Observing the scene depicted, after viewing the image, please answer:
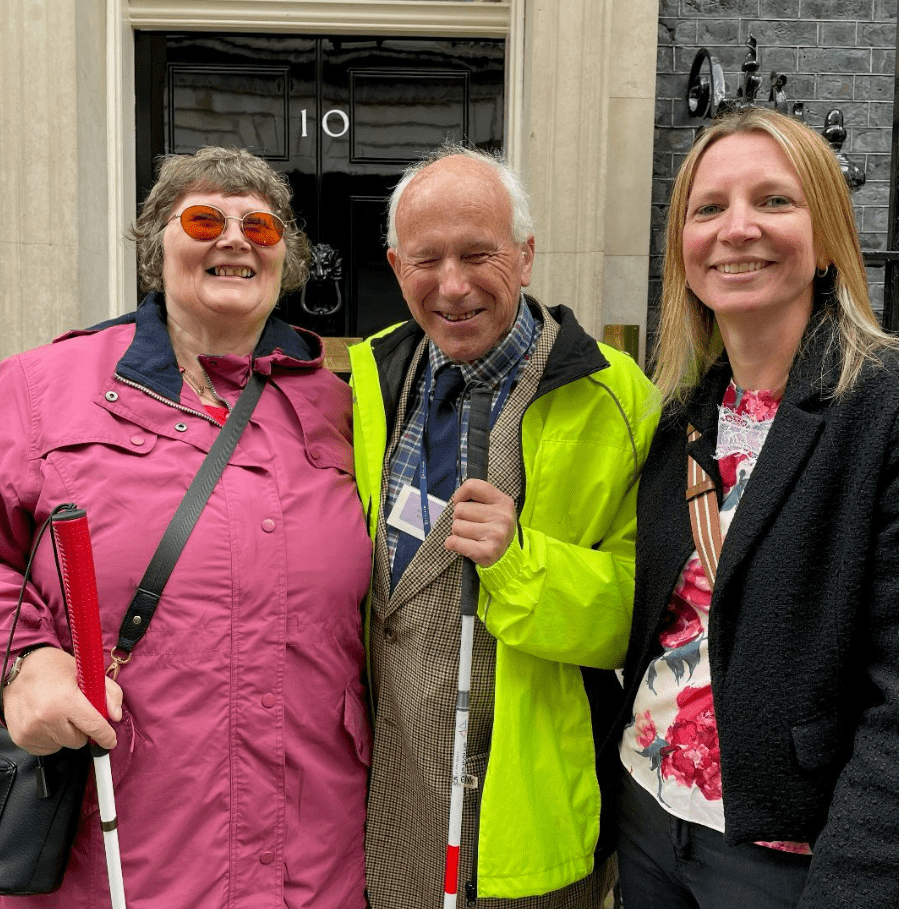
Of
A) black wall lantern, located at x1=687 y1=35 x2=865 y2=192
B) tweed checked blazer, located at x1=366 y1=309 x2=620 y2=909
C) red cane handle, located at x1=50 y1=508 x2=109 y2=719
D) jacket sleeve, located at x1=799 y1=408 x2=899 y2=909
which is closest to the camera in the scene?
jacket sleeve, located at x1=799 y1=408 x2=899 y2=909

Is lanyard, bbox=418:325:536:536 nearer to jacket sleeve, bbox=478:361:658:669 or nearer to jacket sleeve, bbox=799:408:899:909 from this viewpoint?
jacket sleeve, bbox=478:361:658:669

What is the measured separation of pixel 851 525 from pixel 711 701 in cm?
46

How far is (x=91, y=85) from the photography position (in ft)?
14.4

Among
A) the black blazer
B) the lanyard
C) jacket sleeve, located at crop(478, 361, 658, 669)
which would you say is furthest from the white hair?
the black blazer

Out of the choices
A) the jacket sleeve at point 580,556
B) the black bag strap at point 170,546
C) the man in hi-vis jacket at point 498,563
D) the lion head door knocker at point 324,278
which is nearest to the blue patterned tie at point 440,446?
the man in hi-vis jacket at point 498,563

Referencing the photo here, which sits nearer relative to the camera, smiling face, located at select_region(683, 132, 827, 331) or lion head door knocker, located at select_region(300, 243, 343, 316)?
smiling face, located at select_region(683, 132, 827, 331)

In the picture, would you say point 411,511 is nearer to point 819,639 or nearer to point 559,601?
point 559,601

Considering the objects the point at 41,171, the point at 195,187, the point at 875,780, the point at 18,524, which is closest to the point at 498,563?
the point at 875,780

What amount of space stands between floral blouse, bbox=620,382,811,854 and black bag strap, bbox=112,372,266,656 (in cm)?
104

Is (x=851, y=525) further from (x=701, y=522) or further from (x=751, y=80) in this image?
(x=751, y=80)

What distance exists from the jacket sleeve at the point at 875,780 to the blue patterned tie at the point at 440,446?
39.3 inches

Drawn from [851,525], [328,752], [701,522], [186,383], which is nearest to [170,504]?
[186,383]

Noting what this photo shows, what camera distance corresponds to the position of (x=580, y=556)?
203 cm

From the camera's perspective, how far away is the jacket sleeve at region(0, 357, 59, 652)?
1.90 meters
